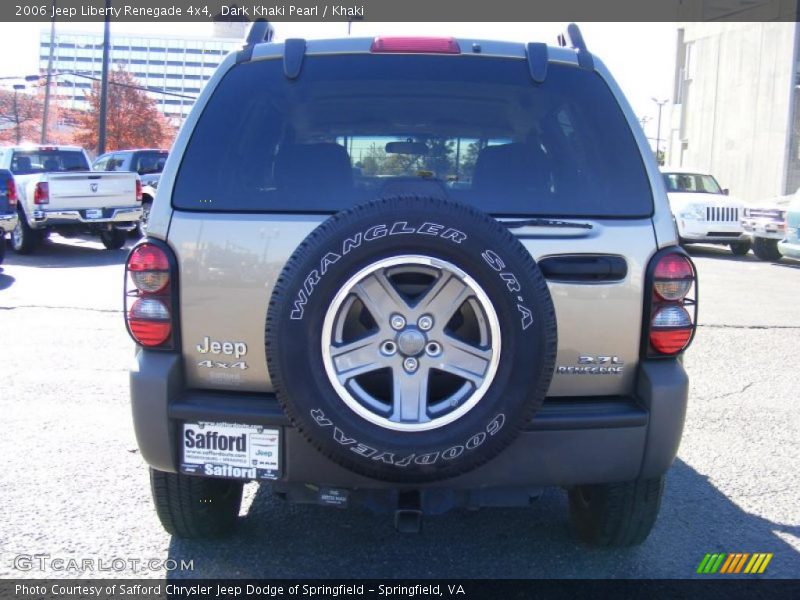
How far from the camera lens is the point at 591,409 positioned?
288cm

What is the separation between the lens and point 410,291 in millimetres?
2656

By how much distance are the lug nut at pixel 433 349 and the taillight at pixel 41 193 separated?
1357 cm

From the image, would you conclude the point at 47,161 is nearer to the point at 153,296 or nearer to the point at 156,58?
the point at 153,296

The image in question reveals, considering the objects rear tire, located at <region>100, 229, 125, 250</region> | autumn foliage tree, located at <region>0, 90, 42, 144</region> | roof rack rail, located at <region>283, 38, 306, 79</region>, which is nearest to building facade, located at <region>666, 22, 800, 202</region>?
rear tire, located at <region>100, 229, 125, 250</region>

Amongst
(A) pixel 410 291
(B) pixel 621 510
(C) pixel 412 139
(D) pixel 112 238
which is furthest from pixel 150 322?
(D) pixel 112 238

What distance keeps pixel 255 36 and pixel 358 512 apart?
7.27ft

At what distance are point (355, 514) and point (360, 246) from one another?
185 centimetres

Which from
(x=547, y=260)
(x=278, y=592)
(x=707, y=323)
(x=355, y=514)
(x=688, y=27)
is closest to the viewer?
(x=547, y=260)

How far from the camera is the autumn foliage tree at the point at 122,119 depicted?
51312 mm

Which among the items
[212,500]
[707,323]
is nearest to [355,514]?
[212,500]

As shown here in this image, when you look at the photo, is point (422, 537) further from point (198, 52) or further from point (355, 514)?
point (198, 52)

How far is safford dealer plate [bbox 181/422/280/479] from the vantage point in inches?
110

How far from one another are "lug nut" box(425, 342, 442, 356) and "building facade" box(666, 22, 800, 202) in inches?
1226

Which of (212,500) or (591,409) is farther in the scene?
(212,500)
